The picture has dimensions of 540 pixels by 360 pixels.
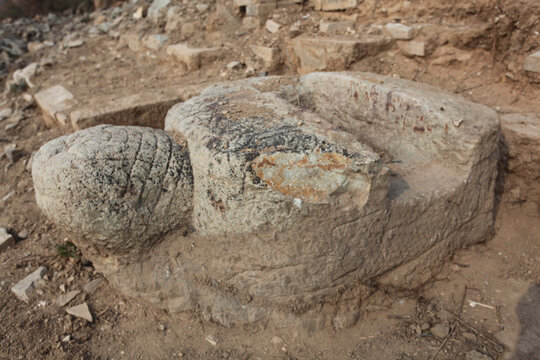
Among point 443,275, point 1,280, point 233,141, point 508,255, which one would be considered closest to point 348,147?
point 233,141

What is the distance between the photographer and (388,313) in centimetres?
230

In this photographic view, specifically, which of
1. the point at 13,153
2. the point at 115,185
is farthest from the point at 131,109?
the point at 115,185

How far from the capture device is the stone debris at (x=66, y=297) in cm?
233

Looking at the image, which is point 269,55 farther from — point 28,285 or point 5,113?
point 28,285

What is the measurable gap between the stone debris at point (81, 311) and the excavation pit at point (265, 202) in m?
0.23

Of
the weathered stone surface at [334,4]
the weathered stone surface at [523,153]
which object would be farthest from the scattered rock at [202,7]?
the weathered stone surface at [523,153]

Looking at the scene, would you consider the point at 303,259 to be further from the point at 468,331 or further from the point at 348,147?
the point at 468,331

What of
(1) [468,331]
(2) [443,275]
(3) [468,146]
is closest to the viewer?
(1) [468,331]

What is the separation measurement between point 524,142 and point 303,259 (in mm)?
1904

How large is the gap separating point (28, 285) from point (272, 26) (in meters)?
3.50

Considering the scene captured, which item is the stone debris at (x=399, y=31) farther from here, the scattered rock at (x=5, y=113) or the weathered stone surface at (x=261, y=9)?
the scattered rock at (x=5, y=113)

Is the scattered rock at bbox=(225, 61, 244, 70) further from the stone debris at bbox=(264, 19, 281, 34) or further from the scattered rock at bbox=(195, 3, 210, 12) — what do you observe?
the scattered rock at bbox=(195, 3, 210, 12)

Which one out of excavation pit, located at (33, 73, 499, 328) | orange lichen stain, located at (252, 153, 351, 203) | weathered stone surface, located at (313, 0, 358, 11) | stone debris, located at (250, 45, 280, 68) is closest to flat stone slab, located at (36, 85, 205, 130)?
stone debris, located at (250, 45, 280, 68)

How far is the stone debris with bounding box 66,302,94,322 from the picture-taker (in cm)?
223
